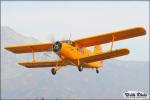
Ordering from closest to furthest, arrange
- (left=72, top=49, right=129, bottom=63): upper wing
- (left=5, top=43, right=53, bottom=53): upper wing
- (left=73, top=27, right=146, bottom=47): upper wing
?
1. (left=72, top=49, right=129, bottom=63): upper wing
2. (left=73, top=27, right=146, bottom=47): upper wing
3. (left=5, top=43, right=53, bottom=53): upper wing

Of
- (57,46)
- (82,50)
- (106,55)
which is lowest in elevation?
(106,55)

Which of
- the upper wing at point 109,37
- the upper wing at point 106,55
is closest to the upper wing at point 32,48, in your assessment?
the upper wing at point 109,37

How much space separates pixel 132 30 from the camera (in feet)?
144

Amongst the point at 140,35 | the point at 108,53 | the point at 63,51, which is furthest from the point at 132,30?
the point at 63,51

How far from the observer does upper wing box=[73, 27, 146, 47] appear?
4392 centimetres

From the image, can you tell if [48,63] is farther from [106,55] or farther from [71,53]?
[106,55]

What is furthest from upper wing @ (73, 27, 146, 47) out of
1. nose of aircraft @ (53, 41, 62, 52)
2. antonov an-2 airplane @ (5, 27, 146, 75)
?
nose of aircraft @ (53, 41, 62, 52)

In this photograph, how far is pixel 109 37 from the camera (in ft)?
152

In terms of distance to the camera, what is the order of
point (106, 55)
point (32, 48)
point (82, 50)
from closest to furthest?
point (106, 55) → point (82, 50) → point (32, 48)

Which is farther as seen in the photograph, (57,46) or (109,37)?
(109,37)

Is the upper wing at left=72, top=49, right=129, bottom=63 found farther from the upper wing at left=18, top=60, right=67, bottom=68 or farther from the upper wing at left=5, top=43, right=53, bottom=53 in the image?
the upper wing at left=5, top=43, right=53, bottom=53

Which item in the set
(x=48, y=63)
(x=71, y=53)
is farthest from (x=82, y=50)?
(x=48, y=63)

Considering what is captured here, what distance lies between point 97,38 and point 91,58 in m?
4.24

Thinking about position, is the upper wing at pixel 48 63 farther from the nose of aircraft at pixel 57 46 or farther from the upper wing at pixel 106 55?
the upper wing at pixel 106 55
